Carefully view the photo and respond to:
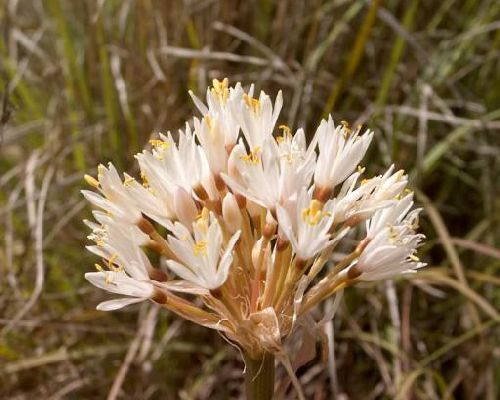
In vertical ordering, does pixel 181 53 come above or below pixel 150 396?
above

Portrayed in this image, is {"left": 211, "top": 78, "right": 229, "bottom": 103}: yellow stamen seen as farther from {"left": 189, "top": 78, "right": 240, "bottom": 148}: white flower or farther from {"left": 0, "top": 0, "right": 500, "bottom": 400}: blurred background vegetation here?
{"left": 0, "top": 0, "right": 500, "bottom": 400}: blurred background vegetation

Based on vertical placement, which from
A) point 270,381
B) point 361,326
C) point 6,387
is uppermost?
point 6,387

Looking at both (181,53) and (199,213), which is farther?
(181,53)

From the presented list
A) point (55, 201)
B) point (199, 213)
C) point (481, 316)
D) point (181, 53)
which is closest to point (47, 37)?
point (55, 201)

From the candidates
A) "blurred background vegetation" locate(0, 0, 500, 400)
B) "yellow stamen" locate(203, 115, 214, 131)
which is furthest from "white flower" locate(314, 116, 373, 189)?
"blurred background vegetation" locate(0, 0, 500, 400)

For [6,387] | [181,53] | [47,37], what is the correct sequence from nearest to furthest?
[6,387]
[181,53]
[47,37]

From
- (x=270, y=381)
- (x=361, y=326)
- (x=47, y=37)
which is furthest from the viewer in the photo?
(x=47, y=37)

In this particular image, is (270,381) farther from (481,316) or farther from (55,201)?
(55,201)
